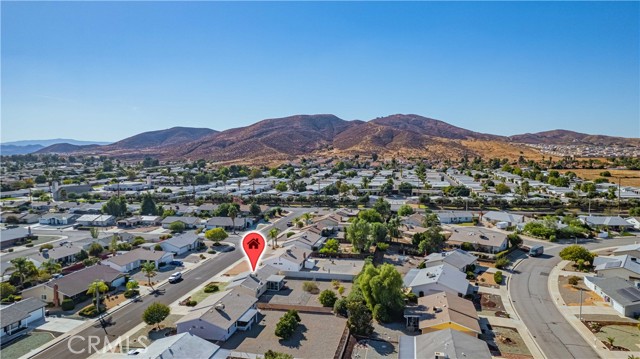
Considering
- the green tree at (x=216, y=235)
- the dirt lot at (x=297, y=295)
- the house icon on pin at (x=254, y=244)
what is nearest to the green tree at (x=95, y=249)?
the green tree at (x=216, y=235)

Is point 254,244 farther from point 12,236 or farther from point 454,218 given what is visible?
point 12,236

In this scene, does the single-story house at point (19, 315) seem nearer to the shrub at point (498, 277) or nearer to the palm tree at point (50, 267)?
the palm tree at point (50, 267)

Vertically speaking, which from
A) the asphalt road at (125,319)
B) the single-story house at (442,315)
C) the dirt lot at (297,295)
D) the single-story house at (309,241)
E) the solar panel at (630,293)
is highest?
the single-story house at (309,241)

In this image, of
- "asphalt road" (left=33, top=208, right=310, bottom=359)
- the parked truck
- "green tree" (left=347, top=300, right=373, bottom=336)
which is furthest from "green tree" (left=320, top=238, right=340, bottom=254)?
the parked truck

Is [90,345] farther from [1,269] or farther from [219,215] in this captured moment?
[219,215]

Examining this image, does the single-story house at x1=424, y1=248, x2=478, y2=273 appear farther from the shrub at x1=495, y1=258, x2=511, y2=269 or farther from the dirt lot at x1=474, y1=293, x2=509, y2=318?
the dirt lot at x1=474, y1=293, x2=509, y2=318

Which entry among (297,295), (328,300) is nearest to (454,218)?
(297,295)
